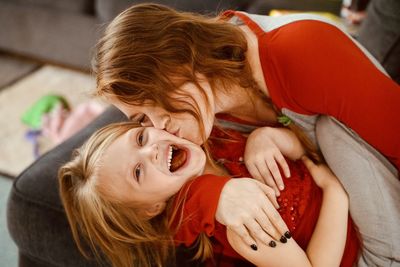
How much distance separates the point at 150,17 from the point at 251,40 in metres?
0.24

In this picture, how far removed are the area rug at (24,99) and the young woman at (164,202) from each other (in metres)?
1.00

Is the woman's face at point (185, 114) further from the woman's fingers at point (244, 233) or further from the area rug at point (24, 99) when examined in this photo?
the area rug at point (24, 99)

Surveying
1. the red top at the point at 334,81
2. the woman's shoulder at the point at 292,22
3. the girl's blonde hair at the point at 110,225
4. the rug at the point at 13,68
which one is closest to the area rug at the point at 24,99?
the rug at the point at 13,68

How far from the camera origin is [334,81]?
3.10 feet

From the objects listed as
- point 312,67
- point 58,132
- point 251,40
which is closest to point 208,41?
point 251,40

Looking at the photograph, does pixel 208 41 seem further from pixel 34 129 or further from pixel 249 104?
pixel 34 129

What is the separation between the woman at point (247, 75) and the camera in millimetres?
948

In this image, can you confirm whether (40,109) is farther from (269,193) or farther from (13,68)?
(269,193)

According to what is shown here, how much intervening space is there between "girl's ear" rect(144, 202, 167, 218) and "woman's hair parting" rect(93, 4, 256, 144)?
0.24m

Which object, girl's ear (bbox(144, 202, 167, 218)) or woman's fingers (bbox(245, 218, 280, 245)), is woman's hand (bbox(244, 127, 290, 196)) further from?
girl's ear (bbox(144, 202, 167, 218))

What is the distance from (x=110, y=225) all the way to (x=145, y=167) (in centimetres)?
16

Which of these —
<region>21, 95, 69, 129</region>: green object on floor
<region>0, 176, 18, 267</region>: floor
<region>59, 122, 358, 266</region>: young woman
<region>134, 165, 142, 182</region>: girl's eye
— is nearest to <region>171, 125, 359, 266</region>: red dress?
<region>59, 122, 358, 266</region>: young woman

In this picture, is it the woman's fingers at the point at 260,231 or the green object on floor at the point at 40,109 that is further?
the green object on floor at the point at 40,109

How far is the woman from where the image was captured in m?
0.95
